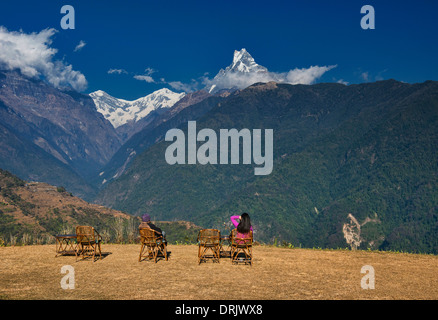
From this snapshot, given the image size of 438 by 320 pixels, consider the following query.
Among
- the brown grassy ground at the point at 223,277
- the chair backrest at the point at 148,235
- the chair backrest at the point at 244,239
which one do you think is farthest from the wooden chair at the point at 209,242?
the chair backrest at the point at 148,235

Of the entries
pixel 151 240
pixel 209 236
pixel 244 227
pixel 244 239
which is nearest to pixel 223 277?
pixel 244 239

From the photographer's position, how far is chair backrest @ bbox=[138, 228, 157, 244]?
14.4 m

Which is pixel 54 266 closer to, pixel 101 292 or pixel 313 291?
pixel 101 292

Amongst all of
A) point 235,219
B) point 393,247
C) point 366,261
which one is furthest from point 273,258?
point 393,247

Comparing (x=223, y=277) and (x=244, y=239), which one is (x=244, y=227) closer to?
(x=244, y=239)

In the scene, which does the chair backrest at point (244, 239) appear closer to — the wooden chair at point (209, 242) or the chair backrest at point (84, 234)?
the wooden chair at point (209, 242)

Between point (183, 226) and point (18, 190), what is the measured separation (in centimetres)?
5393

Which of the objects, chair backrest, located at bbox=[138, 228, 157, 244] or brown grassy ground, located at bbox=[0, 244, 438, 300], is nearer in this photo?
brown grassy ground, located at bbox=[0, 244, 438, 300]

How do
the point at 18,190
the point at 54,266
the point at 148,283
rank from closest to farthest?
the point at 148,283 → the point at 54,266 → the point at 18,190

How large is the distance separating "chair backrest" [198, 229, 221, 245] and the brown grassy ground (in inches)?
32.7

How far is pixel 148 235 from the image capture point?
48.1 ft

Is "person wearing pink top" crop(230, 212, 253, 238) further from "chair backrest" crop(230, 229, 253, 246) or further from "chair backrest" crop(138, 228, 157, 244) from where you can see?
"chair backrest" crop(138, 228, 157, 244)

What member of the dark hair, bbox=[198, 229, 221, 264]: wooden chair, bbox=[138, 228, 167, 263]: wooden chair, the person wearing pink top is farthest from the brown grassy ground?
the dark hair

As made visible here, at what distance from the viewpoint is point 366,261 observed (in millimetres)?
15047
